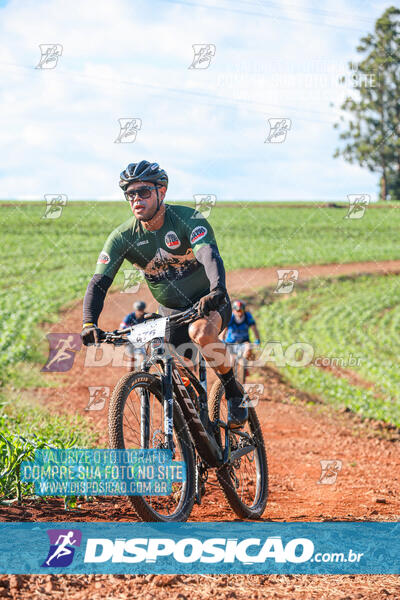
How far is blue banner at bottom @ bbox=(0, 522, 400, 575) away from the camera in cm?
348

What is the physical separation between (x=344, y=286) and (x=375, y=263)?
6.78 metres

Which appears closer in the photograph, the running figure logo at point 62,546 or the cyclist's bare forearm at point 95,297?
the running figure logo at point 62,546

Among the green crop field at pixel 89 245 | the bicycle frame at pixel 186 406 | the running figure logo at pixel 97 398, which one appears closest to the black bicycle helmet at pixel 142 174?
the bicycle frame at pixel 186 406

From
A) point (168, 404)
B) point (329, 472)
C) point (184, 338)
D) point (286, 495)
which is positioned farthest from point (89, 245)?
point (168, 404)

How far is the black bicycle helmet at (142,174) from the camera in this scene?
4504 millimetres

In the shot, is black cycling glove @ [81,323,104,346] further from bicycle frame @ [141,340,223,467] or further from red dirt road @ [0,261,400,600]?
red dirt road @ [0,261,400,600]

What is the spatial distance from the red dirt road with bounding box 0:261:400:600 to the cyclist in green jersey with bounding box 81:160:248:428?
127 centimetres

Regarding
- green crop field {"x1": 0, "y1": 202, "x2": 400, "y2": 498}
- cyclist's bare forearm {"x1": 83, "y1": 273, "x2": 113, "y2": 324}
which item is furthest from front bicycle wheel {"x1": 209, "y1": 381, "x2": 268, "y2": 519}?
green crop field {"x1": 0, "y1": 202, "x2": 400, "y2": 498}

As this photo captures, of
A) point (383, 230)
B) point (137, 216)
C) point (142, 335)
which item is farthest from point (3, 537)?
point (383, 230)

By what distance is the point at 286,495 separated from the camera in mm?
6203

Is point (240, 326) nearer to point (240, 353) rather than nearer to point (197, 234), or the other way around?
point (240, 353)

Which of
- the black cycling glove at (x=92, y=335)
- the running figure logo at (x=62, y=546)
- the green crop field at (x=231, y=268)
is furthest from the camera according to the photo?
the green crop field at (x=231, y=268)

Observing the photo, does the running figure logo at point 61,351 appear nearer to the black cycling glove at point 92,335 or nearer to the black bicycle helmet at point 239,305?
the black bicycle helmet at point 239,305

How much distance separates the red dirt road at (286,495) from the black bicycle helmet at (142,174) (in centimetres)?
249
